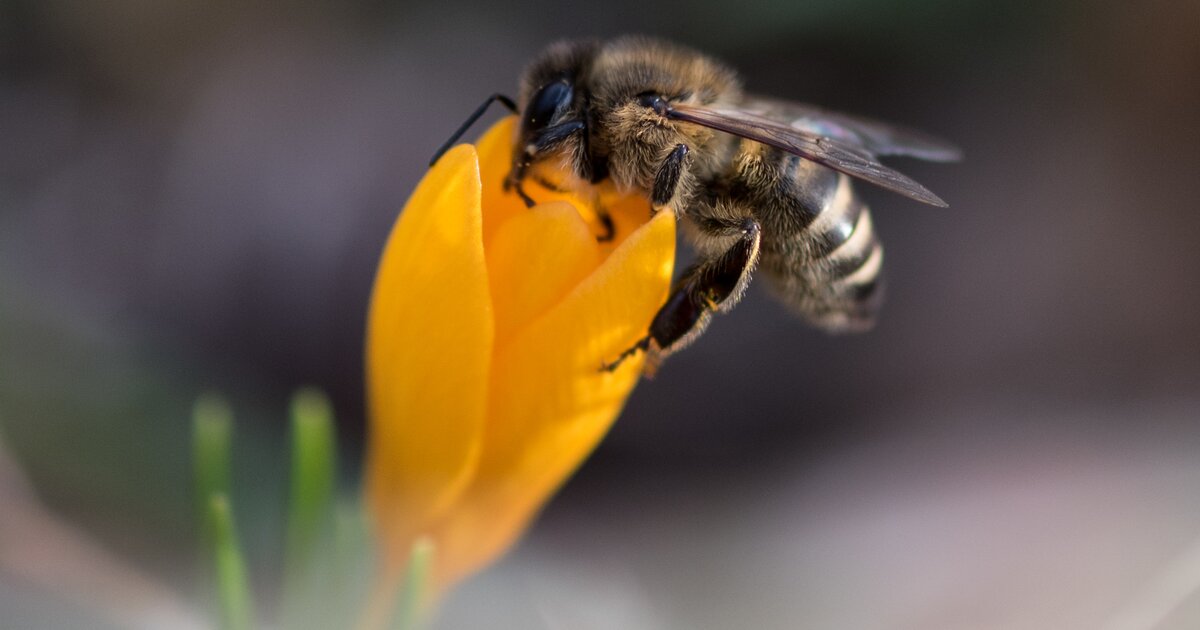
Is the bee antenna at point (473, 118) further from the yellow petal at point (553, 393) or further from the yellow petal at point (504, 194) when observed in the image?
the yellow petal at point (553, 393)

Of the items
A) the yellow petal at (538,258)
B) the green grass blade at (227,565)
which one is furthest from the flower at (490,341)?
the green grass blade at (227,565)

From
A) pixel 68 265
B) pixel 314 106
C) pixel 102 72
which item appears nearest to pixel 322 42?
pixel 314 106

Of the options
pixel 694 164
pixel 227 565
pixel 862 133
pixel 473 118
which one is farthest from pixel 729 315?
pixel 227 565

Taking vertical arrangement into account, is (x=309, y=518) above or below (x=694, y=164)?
below

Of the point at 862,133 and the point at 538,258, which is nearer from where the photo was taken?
the point at 538,258

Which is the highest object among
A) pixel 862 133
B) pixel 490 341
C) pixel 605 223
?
pixel 862 133

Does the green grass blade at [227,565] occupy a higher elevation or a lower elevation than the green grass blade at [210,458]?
lower

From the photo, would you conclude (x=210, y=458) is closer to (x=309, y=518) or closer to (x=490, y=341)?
(x=309, y=518)
